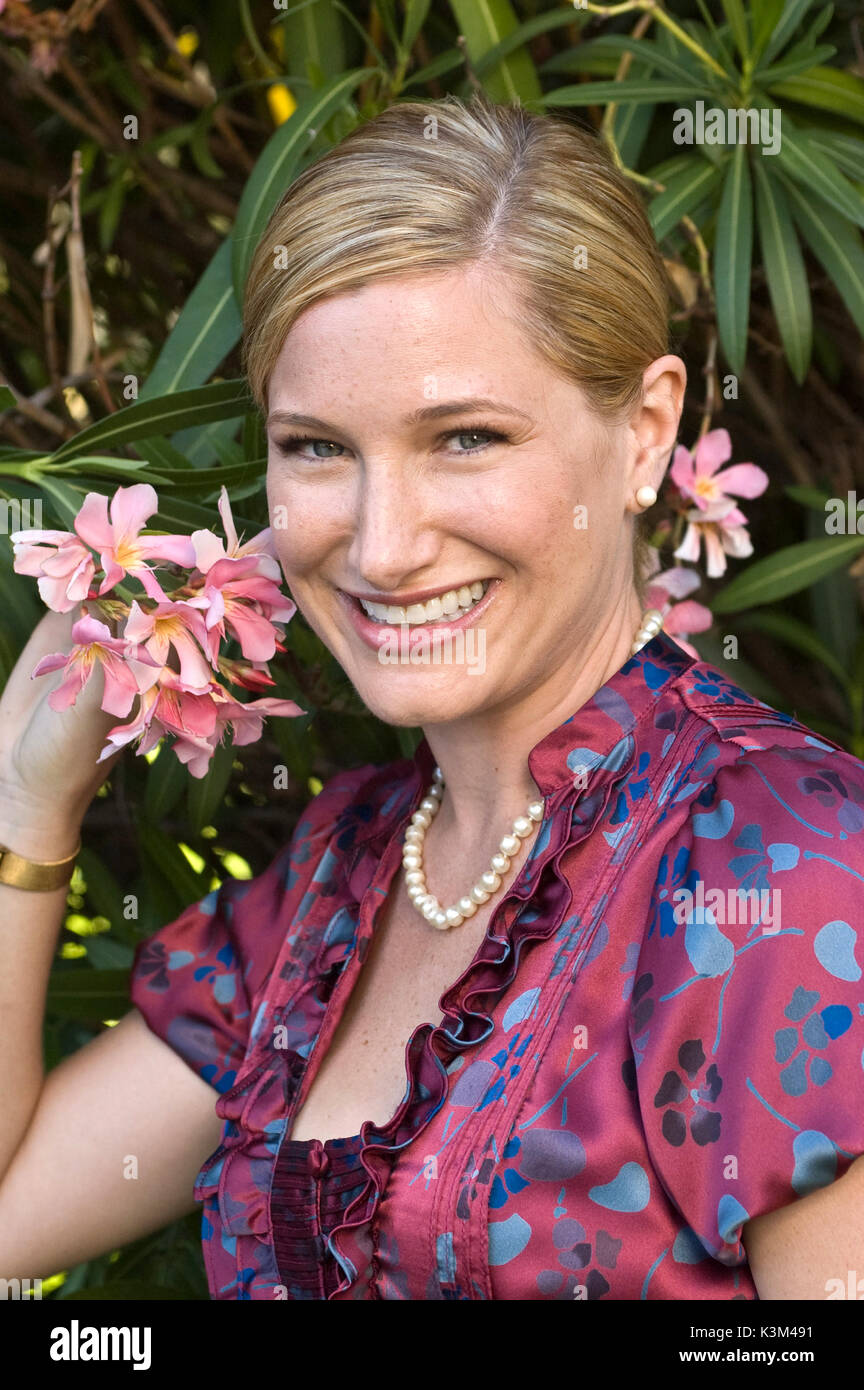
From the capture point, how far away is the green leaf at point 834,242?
5.27ft

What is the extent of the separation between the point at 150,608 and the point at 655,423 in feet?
1.39

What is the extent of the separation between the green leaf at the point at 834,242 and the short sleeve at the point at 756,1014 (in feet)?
2.62

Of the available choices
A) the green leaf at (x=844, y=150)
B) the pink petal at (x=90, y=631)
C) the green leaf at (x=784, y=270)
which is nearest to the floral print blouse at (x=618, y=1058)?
the pink petal at (x=90, y=631)

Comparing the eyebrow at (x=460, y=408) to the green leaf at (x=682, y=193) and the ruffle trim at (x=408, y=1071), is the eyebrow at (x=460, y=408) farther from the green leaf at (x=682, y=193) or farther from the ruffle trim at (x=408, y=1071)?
the green leaf at (x=682, y=193)

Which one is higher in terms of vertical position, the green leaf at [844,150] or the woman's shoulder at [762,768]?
the green leaf at [844,150]

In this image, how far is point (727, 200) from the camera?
63.7 inches

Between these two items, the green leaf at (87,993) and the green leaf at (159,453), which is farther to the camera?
the green leaf at (87,993)

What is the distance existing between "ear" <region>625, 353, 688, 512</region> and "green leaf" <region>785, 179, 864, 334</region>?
0.55 metres

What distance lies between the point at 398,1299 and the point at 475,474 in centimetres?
59

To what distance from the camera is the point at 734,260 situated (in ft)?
5.21

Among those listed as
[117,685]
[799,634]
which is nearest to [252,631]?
[117,685]

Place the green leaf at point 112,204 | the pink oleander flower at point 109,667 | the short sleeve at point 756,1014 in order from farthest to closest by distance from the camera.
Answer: the green leaf at point 112,204, the pink oleander flower at point 109,667, the short sleeve at point 756,1014

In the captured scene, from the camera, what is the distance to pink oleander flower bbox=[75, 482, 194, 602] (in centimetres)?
112
